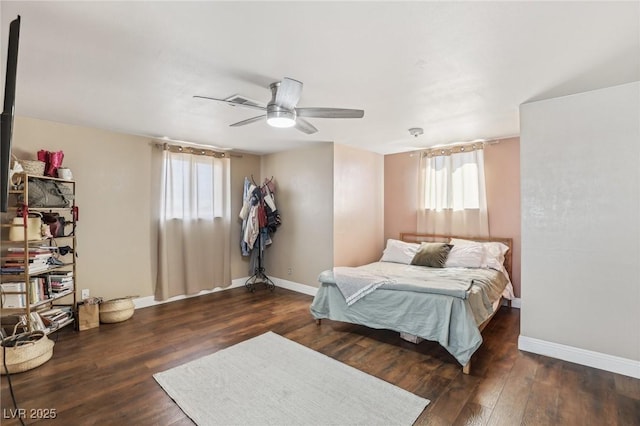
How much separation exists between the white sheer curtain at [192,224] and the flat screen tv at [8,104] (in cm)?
309

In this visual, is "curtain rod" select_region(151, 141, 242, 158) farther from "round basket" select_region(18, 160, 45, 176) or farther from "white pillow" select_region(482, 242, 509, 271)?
"white pillow" select_region(482, 242, 509, 271)

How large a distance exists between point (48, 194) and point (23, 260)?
71 centimetres

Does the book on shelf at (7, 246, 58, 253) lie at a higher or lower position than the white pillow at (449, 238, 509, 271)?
higher

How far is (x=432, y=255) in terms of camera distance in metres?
4.28

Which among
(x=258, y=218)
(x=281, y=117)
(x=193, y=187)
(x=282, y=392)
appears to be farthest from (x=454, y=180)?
(x=193, y=187)

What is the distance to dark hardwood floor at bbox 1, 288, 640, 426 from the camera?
2004mm

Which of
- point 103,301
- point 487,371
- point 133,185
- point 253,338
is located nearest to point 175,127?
point 133,185

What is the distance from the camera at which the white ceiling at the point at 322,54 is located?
1.57 metres

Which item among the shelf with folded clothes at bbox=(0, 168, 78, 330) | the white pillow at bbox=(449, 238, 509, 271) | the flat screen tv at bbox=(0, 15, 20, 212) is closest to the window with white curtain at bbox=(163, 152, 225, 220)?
the shelf with folded clothes at bbox=(0, 168, 78, 330)

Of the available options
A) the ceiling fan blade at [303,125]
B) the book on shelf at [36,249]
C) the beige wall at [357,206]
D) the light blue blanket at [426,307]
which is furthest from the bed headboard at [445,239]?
the book on shelf at [36,249]

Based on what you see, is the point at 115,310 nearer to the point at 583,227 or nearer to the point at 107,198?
the point at 107,198

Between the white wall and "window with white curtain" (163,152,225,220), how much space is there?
13.9 ft

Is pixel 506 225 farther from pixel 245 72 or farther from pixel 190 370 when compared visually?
pixel 190 370

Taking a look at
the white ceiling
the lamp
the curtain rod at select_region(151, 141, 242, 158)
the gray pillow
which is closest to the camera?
the white ceiling
